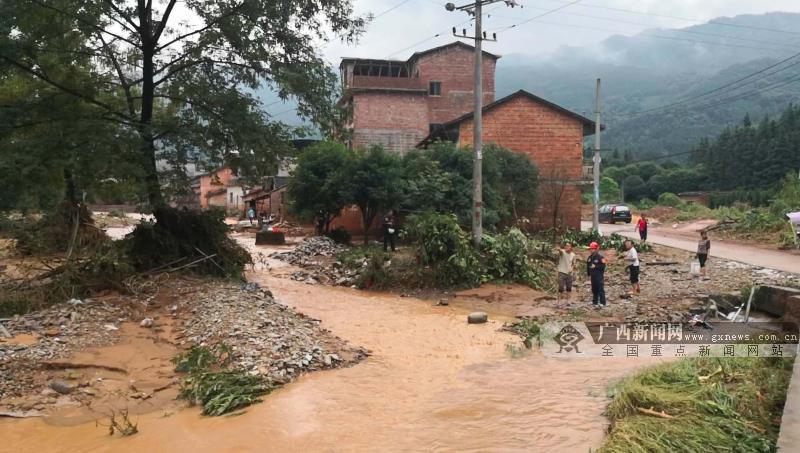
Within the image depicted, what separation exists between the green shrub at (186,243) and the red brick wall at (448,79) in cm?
3031

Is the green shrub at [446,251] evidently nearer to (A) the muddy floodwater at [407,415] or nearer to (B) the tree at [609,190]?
(A) the muddy floodwater at [407,415]

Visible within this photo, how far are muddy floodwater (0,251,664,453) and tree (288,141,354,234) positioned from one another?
15.1 metres

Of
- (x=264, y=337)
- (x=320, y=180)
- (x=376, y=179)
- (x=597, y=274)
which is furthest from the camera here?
(x=320, y=180)

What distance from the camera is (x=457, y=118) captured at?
34594 mm

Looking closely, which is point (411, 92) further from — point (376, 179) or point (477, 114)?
point (477, 114)

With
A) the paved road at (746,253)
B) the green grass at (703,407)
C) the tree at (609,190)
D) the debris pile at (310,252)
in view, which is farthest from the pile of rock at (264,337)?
the tree at (609,190)

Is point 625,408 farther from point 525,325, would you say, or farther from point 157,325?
point 157,325

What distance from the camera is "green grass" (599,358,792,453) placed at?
16.1 feet

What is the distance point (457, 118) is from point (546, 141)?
6.87 m

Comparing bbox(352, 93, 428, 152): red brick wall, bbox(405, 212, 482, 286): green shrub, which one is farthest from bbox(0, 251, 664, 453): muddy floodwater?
bbox(352, 93, 428, 152): red brick wall

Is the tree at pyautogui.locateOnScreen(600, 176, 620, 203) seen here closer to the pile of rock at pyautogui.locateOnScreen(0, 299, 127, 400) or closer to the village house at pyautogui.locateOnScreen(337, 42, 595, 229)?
the village house at pyautogui.locateOnScreen(337, 42, 595, 229)

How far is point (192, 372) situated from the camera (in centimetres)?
830

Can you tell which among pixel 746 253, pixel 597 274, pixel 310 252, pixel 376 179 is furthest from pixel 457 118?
pixel 597 274

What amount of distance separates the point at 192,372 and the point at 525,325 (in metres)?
6.33
